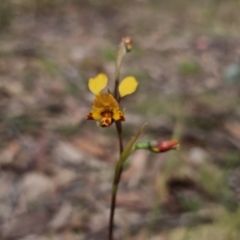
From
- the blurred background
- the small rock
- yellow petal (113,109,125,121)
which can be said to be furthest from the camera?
the small rock

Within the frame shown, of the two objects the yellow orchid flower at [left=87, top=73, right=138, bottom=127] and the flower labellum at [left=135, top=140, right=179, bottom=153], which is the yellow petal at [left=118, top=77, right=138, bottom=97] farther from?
the flower labellum at [left=135, top=140, right=179, bottom=153]

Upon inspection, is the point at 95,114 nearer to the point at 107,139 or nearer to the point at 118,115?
the point at 118,115

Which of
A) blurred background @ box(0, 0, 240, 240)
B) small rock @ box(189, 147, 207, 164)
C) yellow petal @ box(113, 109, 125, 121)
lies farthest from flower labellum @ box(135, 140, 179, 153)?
small rock @ box(189, 147, 207, 164)

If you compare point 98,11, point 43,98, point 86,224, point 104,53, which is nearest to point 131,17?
point 98,11

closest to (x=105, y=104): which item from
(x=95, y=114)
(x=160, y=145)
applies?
(x=95, y=114)

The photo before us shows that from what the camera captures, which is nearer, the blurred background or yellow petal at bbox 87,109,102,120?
yellow petal at bbox 87,109,102,120
